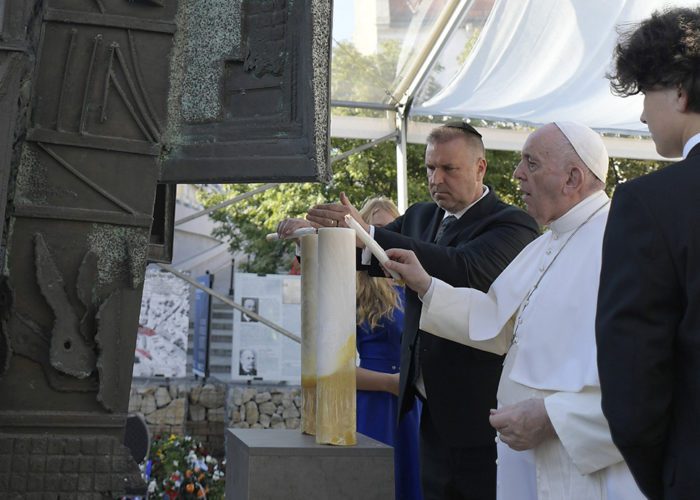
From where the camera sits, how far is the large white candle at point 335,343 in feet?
8.34

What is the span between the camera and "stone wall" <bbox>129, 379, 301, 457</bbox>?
29.4ft

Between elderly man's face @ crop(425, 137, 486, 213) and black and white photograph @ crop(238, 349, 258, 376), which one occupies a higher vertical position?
elderly man's face @ crop(425, 137, 486, 213)

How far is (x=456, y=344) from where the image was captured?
3297 mm

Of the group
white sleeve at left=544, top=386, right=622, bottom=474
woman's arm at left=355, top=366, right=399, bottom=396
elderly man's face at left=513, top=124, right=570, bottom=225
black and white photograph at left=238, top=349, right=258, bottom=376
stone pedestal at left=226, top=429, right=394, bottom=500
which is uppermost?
elderly man's face at left=513, top=124, right=570, bottom=225

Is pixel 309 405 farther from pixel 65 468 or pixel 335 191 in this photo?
pixel 335 191

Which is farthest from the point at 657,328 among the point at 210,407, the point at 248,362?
the point at 210,407

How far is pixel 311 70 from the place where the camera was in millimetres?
2629

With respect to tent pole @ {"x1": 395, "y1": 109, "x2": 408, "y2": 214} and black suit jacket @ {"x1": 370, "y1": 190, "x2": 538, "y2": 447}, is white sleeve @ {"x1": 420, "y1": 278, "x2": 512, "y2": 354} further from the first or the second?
tent pole @ {"x1": 395, "y1": 109, "x2": 408, "y2": 214}

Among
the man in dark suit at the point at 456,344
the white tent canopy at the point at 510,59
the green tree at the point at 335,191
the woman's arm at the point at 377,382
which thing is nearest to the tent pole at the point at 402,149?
the white tent canopy at the point at 510,59

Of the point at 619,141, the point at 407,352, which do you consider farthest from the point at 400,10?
the point at 407,352

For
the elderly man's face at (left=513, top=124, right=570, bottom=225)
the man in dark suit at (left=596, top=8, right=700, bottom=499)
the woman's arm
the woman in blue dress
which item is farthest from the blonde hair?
the man in dark suit at (left=596, top=8, right=700, bottom=499)

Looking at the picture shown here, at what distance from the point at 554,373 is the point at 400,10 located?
15.4 ft

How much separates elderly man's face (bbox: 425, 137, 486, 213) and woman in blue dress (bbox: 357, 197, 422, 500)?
88 centimetres

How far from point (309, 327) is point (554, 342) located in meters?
0.75
